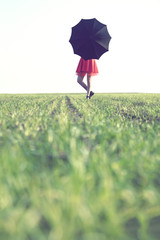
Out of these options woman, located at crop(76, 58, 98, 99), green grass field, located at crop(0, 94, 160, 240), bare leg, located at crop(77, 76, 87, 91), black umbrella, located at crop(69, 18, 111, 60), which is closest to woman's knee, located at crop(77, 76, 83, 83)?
bare leg, located at crop(77, 76, 87, 91)

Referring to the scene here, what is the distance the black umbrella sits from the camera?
29.1ft

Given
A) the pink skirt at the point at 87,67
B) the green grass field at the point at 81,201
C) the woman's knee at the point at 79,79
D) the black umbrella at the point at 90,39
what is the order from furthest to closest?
1. the woman's knee at the point at 79,79
2. the pink skirt at the point at 87,67
3. the black umbrella at the point at 90,39
4. the green grass field at the point at 81,201

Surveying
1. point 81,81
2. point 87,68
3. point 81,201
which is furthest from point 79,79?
point 81,201

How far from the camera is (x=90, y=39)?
8945 millimetres

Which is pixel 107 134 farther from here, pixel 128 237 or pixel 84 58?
pixel 84 58

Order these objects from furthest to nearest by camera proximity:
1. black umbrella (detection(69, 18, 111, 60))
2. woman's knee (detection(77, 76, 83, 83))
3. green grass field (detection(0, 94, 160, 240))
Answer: woman's knee (detection(77, 76, 83, 83)) < black umbrella (detection(69, 18, 111, 60)) < green grass field (detection(0, 94, 160, 240))

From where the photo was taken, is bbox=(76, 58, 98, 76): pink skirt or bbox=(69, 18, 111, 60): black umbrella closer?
bbox=(69, 18, 111, 60): black umbrella

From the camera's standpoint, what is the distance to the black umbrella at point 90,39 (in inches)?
349

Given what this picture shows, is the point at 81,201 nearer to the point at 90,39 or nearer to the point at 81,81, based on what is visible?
the point at 90,39

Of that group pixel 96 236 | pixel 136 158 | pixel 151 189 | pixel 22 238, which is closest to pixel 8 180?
pixel 22 238

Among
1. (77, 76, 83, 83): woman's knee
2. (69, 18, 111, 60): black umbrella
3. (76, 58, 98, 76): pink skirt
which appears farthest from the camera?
(77, 76, 83, 83): woman's knee

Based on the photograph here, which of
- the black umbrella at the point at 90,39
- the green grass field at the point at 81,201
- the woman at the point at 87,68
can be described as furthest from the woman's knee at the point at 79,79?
the green grass field at the point at 81,201

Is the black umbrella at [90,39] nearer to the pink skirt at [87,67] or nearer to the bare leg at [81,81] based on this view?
the pink skirt at [87,67]

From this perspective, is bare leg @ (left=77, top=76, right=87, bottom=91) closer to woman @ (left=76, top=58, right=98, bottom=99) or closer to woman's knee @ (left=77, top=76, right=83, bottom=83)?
woman's knee @ (left=77, top=76, right=83, bottom=83)
